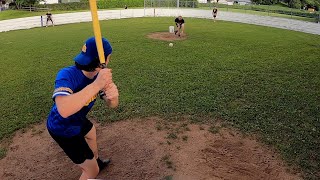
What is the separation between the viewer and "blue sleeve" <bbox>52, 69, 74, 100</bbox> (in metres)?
3.51

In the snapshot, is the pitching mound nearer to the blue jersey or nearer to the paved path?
the paved path

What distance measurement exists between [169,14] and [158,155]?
35590mm

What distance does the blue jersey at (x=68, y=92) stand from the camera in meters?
3.71

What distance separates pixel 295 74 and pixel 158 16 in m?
29.0

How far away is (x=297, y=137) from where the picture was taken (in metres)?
7.39

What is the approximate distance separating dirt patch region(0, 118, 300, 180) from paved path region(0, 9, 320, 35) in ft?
76.8

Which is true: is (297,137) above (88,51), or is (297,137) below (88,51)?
below

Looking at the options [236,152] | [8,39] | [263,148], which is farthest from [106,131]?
[8,39]

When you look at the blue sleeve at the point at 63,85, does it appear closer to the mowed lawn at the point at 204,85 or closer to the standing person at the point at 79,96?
the standing person at the point at 79,96

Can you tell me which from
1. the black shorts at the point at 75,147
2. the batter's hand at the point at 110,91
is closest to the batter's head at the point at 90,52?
the batter's hand at the point at 110,91

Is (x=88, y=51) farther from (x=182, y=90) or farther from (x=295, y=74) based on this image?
(x=295, y=74)

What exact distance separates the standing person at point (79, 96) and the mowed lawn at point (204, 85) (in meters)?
3.94

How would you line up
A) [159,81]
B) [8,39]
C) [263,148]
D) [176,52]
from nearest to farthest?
[263,148]
[159,81]
[176,52]
[8,39]

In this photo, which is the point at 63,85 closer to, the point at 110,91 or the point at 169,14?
the point at 110,91
